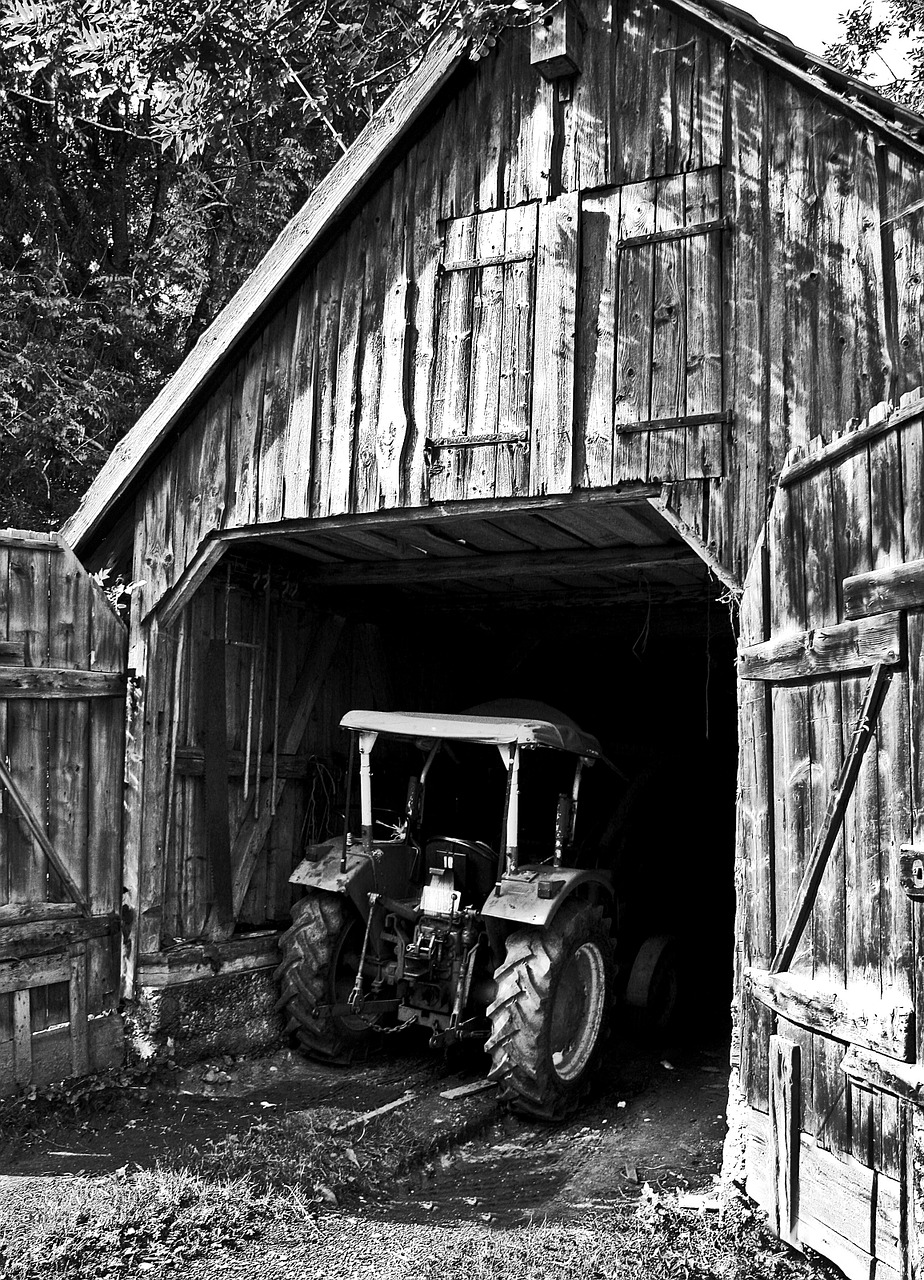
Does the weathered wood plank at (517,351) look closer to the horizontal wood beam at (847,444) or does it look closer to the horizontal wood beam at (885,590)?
the horizontal wood beam at (847,444)

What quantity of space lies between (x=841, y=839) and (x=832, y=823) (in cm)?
7

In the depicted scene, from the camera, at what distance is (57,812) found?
7.22m

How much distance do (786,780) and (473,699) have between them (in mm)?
7238

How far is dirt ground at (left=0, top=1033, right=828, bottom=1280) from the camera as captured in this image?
4.80m

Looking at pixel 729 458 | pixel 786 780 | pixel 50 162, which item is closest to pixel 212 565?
pixel 729 458

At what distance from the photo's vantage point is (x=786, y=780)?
498cm

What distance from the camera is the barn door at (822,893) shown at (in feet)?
13.5

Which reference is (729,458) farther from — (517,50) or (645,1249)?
(645,1249)

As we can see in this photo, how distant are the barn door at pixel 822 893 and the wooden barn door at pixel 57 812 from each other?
449 cm

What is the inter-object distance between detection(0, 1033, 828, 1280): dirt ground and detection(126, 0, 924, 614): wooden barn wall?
346 cm

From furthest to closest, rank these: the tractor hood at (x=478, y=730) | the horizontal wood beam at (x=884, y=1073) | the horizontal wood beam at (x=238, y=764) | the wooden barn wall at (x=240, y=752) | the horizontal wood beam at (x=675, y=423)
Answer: the horizontal wood beam at (x=238, y=764) < the wooden barn wall at (x=240, y=752) < the tractor hood at (x=478, y=730) < the horizontal wood beam at (x=675, y=423) < the horizontal wood beam at (x=884, y=1073)

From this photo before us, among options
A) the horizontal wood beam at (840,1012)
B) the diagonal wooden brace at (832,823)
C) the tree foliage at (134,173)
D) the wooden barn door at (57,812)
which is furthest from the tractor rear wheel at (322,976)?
the tree foliage at (134,173)

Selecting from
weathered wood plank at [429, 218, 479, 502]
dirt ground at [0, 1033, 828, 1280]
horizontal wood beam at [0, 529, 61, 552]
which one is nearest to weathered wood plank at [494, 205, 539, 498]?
weathered wood plank at [429, 218, 479, 502]

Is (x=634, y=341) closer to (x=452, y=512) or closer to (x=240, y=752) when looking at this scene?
(x=452, y=512)
